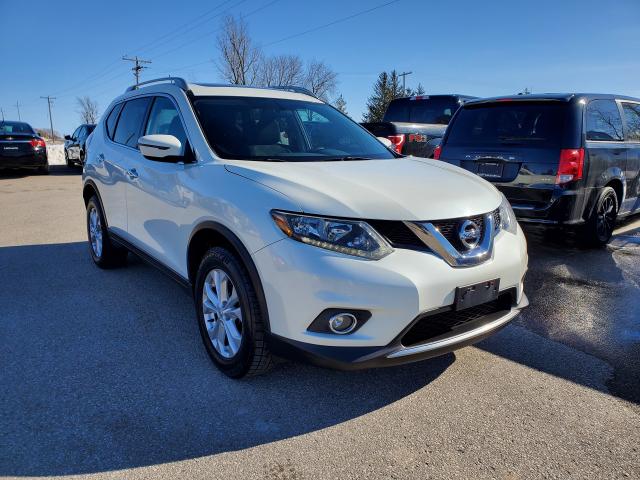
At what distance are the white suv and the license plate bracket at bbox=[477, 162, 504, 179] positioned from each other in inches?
84.4

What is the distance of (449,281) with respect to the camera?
2.47 metres

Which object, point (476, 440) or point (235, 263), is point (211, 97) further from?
point (476, 440)

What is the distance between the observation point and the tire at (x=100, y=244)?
5082 millimetres

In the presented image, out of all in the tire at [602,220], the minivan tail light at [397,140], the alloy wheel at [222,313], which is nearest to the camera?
the alloy wheel at [222,313]

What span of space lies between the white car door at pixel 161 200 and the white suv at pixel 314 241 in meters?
0.02

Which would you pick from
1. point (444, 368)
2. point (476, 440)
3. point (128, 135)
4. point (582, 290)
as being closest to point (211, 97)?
point (128, 135)

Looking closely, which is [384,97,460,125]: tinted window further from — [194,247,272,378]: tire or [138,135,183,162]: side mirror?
[194,247,272,378]: tire

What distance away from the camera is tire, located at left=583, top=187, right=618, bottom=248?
5762mm

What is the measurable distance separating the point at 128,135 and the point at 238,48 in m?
33.1

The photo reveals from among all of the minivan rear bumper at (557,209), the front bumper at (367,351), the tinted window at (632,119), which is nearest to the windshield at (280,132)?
the front bumper at (367,351)

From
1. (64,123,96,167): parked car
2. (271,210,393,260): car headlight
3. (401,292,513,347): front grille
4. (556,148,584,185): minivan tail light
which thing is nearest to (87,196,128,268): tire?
(271,210,393,260): car headlight

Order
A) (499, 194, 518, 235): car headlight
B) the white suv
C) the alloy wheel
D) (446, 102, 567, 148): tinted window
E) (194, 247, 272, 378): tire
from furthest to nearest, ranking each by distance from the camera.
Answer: (446, 102, 567, 148): tinted window < (499, 194, 518, 235): car headlight < the alloy wheel < (194, 247, 272, 378): tire < the white suv

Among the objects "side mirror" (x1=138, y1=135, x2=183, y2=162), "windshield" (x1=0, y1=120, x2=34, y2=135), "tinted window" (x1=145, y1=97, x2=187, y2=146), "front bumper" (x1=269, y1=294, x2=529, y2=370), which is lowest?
"windshield" (x1=0, y1=120, x2=34, y2=135)

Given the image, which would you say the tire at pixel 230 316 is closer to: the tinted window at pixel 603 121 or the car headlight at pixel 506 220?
the car headlight at pixel 506 220
